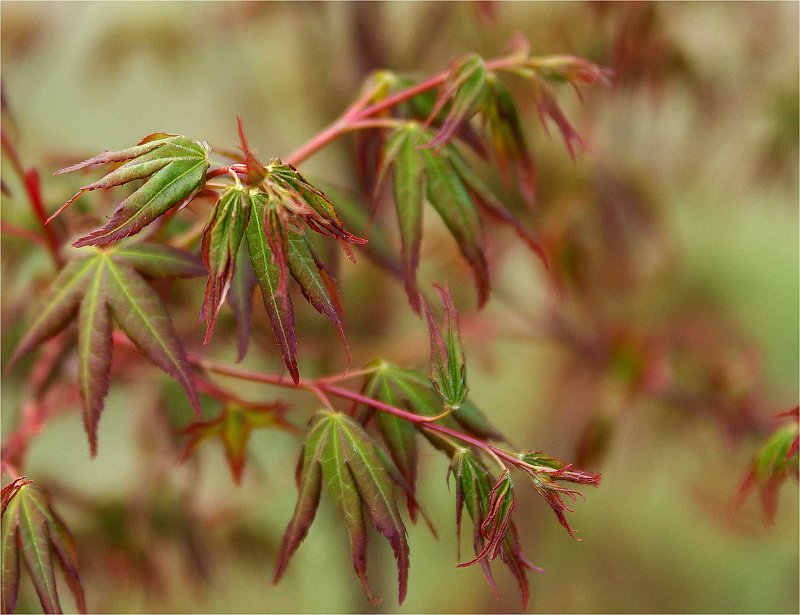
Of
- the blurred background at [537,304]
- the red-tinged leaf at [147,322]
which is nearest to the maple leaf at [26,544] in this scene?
the red-tinged leaf at [147,322]

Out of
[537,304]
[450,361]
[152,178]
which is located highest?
[152,178]

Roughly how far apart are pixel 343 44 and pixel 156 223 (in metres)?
0.70

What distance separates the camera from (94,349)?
492 mm

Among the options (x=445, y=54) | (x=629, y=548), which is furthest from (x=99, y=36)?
(x=629, y=548)

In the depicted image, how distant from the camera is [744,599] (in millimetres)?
1462

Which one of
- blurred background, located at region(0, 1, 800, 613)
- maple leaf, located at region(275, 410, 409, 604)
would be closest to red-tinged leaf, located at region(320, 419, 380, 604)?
maple leaf, located at region(275, 410, 409, 604)

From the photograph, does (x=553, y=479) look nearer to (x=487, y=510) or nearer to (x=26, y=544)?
(x=487, y=510)

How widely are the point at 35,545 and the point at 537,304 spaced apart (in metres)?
1.28

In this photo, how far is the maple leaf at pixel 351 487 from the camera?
0.46m

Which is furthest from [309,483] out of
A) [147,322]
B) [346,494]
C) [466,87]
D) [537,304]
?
[537,304]

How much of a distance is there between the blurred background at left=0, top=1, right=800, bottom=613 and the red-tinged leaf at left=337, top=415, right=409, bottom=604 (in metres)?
0.22

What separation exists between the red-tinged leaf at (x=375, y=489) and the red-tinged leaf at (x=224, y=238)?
12 cm

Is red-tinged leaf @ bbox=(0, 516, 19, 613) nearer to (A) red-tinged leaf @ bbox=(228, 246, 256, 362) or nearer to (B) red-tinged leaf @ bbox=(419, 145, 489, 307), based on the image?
(A) red-tinged leaf @ bbox=(228, 246, 256, 362)

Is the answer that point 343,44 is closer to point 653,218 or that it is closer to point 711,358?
point 653,218
